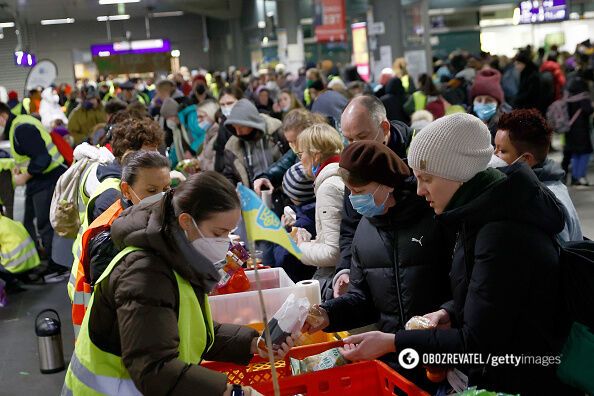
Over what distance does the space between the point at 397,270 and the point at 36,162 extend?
22.2 ft

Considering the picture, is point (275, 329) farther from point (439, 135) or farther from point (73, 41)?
point (73, 41)

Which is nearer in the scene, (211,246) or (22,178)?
(211,246)

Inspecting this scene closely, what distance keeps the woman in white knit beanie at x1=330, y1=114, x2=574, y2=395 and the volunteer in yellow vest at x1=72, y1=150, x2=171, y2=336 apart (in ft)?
5.39

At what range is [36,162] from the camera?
899cm

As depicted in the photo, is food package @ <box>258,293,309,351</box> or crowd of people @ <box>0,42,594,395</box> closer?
crowd of people @ <box>0,42,594,395</box>

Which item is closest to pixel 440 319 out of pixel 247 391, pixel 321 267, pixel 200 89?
pixel 247 391

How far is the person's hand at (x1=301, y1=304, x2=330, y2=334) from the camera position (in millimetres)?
3125

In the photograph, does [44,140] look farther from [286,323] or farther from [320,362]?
[286,323]

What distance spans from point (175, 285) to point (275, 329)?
527 millimetres

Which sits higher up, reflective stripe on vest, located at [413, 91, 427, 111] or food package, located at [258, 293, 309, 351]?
reflective stripe on vest, located at [413, 91, 427, 111]

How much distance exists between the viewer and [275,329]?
9.39ft

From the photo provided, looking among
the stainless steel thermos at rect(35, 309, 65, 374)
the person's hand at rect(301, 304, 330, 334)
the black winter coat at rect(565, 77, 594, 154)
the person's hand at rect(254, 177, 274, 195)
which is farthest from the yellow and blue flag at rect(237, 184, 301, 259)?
the black winter coat at rect(565, 77, 594, 154)

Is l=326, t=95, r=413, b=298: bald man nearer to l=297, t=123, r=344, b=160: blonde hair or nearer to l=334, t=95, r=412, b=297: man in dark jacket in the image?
l=334, t=95, r=412, b=297: man in dark jacket

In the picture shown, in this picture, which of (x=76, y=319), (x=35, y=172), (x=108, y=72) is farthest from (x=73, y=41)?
(x=76, y=319)
